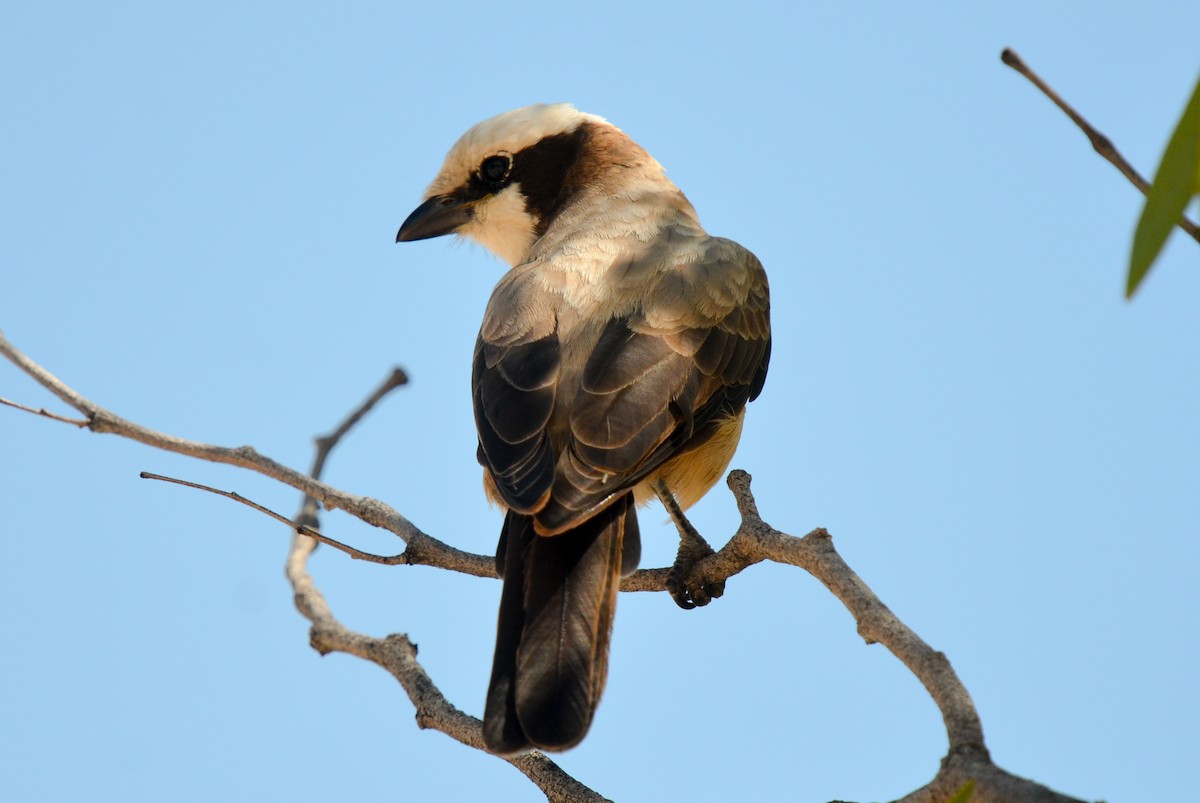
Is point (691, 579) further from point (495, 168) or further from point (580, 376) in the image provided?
point (495, 168)

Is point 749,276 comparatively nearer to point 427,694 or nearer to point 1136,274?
point 427,694

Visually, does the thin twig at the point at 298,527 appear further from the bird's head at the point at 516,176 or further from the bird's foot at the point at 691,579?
the bird's head at the point at 516,176

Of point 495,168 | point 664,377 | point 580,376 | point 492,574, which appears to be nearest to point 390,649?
point 492,574

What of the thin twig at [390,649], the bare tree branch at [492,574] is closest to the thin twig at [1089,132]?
the bare tree branch at [492,574]

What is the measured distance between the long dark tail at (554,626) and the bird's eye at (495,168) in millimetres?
2562

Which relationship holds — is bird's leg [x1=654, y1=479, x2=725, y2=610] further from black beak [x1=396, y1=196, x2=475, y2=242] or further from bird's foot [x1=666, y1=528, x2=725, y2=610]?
black beak [x1=396, y1=196, x2=475, y2=242]

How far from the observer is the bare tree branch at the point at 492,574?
2.18m

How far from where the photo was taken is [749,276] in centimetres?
509

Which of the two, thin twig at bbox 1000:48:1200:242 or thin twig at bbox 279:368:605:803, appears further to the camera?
thin twig at bbox 279:368:605:803

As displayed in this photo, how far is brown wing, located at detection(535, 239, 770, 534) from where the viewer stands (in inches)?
145

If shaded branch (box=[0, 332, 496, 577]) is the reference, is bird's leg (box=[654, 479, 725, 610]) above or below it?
below

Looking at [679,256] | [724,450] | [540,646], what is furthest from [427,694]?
[679,256]

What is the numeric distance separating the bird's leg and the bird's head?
2115 mm

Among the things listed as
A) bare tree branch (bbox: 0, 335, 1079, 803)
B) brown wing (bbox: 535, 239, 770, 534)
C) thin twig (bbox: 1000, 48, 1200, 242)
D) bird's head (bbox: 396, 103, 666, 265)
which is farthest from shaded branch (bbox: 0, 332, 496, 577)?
thin twig (bbox: 1000, 48, 1200, 242)
